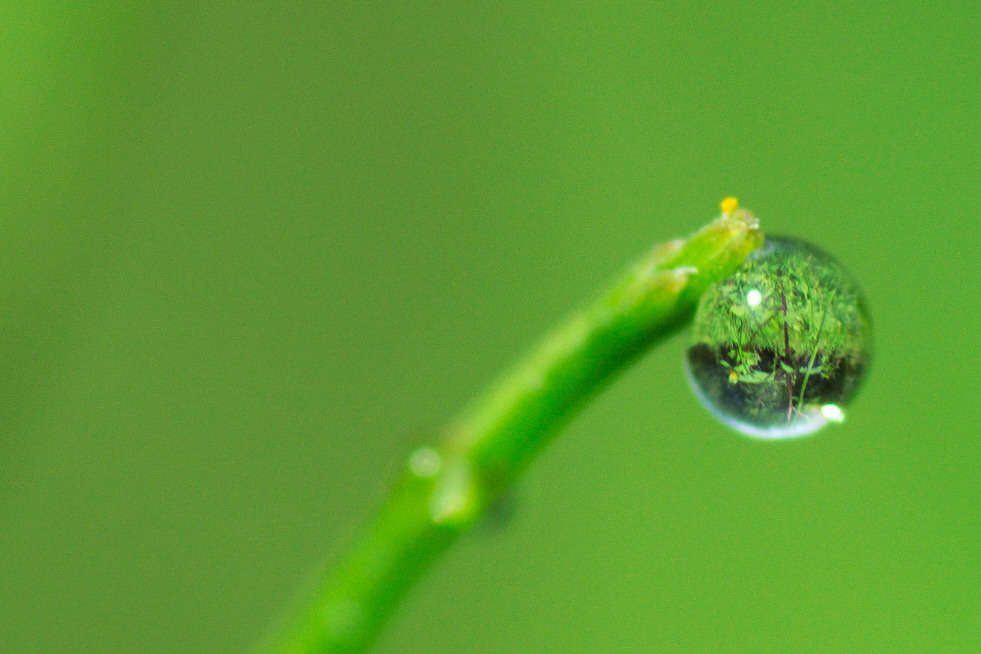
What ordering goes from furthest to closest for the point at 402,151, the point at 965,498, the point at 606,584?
the point at 402,151 → the point at 606,584 → the point at 965,498

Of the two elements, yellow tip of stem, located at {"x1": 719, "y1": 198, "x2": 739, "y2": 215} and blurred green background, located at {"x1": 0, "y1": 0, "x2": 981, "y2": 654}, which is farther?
blurred green background, located at {"x1": 0, "y1": 0, "x2": 981, "y2": 654}

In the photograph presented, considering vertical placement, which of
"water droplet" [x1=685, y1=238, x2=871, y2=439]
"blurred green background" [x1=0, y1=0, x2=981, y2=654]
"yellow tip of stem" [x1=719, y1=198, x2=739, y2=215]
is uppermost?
"blurred green background" [x1=0, y1=0, x2=981, y2=654]

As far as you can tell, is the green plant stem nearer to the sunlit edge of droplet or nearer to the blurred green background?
the sunlit edge of droplet

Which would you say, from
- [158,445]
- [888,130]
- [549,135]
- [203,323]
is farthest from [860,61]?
[158,445]

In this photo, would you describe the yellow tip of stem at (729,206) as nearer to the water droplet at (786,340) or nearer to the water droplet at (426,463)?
the water droplet at (786,340)

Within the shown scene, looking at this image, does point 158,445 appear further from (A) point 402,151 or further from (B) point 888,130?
(B) point 888,130

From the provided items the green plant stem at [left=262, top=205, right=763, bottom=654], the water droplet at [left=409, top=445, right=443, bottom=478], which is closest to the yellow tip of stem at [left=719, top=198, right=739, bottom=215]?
the green plant stem at [left=262, top=205, right=763, bottom=654]

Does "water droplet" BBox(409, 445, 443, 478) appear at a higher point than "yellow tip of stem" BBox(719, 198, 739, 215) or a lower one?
lower
